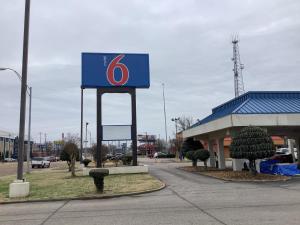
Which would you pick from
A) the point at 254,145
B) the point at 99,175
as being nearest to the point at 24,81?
the point at 99,175

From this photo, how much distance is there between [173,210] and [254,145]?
41.0ft

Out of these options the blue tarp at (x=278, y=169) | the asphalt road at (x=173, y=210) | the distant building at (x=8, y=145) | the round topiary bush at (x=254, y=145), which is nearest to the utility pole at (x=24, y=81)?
the asphalt road at (x=173, y=210)

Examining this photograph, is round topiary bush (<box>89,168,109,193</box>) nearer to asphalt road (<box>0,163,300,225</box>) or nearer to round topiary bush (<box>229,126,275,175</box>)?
asphalt road (<box>0,163,300,225</box>)

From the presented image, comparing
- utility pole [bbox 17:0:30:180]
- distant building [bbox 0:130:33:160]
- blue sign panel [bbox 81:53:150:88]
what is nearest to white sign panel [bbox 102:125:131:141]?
blue sign panel [bbox 81:53:150:88]

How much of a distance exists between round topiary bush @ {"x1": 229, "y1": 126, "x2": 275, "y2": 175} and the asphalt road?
612 cm

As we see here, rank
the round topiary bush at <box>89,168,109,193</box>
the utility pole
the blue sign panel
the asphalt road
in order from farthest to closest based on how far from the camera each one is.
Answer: the blue sign panel < the utility pole < the round topiary bush at <box>89,168,109,193</box> < the asphalt road

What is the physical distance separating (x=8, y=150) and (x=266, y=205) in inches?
5771

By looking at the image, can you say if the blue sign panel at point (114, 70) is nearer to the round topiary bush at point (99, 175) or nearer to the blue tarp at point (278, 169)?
the blue tarp at point (278, 169)

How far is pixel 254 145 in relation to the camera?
24.0 m

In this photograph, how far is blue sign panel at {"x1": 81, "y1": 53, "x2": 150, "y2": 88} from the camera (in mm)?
31844

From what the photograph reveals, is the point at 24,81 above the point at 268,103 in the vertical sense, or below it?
below

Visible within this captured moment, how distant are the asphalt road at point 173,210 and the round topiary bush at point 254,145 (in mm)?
6116

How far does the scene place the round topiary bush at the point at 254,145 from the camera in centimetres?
2398

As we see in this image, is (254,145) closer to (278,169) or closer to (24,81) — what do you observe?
(278,169)
